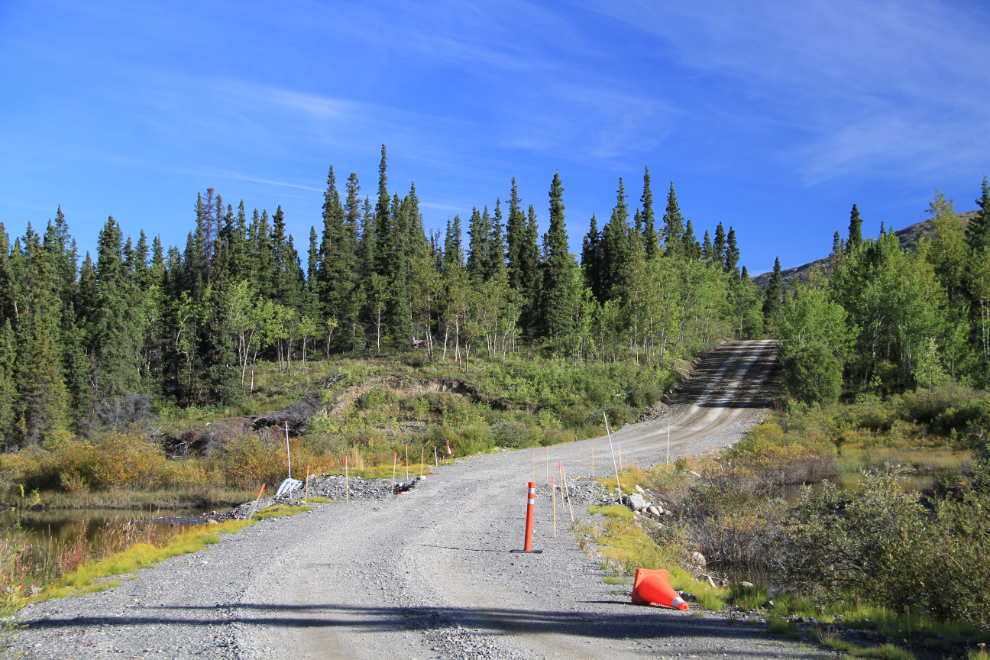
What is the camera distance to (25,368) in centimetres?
4641

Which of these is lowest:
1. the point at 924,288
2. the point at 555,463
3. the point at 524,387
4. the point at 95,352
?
the point at 555,463

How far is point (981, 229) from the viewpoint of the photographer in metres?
51.5

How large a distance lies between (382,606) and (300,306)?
60.6 meters

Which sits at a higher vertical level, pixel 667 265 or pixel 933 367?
pixel 667 265

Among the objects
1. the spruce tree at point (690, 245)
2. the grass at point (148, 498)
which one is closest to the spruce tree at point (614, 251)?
the spruce tree at point (690, 245)

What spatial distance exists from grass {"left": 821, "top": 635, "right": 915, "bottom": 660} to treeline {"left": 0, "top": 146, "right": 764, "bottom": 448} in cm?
4028

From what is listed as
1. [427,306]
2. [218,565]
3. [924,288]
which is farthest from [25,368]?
[924,288]

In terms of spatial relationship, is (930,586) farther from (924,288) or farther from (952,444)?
(924,288)

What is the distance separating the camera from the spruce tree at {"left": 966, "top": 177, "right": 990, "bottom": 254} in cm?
4938

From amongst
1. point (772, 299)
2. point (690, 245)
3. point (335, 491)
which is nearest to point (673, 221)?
point (690, 245)

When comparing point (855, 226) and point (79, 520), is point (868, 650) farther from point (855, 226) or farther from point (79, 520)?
point (855, 226)

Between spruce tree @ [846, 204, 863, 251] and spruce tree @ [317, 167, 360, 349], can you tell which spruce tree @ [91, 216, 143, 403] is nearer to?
spruce tree @ [317, 167, 360, 349]

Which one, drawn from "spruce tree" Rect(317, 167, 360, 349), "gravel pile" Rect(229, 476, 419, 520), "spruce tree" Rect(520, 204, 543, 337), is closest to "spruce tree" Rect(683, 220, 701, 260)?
"spruce tree" Rect(520, 204, 543, 337)

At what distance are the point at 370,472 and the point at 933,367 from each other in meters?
33.9
